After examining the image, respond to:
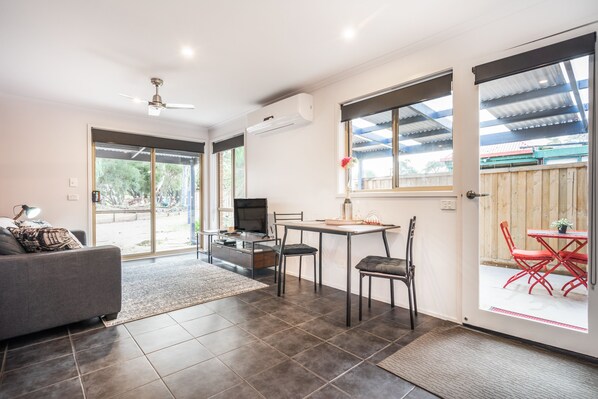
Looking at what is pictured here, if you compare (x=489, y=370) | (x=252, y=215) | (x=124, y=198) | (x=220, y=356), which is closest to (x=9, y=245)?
(x=220, y=356)

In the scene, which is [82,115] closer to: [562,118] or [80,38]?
[80,38]

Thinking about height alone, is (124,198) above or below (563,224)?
above

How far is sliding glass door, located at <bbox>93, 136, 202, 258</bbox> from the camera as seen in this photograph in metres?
4.98

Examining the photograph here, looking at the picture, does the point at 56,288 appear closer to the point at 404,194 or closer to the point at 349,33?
the point at 404,194

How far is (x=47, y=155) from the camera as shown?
4340 mm

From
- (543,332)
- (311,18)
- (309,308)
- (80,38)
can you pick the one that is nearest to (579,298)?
(543,332)

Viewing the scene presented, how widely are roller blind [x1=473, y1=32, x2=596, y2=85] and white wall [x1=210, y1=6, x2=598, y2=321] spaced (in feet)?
0.16

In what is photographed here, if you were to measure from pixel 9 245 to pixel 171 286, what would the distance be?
64.2 inches

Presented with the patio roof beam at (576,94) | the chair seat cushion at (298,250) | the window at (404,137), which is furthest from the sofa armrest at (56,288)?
the patio roof beam at (576,94)

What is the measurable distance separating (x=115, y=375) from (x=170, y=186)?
439 centimetres

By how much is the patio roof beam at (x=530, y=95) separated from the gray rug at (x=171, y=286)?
3.08 meters

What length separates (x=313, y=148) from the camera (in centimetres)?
381

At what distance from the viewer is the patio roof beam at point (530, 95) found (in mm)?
2274

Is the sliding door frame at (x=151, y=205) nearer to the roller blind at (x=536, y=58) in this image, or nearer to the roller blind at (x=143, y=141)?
the roller blind at (x=143, y=141)
